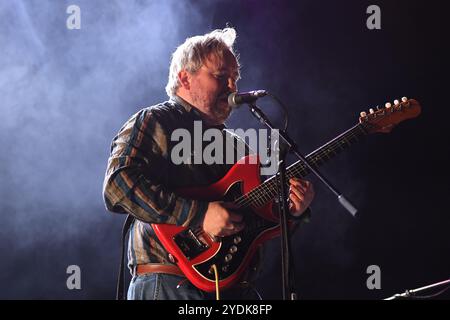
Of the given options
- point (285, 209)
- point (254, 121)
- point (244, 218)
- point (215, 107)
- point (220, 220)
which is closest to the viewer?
point (285, 209)

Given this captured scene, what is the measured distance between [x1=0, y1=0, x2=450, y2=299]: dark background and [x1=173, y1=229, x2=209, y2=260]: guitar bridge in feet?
6.31

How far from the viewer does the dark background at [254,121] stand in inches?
165

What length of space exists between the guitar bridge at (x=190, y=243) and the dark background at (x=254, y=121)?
192 centimetres

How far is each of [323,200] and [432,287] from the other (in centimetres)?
168

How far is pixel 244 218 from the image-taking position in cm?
254

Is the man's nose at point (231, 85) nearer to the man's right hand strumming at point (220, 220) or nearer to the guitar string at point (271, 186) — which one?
the guitar string at point (271, 186)

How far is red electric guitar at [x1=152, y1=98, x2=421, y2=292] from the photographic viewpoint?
8.02 ft

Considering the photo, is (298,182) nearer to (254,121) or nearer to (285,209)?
(285,209)

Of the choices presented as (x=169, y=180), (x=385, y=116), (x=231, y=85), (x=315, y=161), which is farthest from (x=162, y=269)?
(x=385, y=116)

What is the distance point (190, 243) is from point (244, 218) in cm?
26

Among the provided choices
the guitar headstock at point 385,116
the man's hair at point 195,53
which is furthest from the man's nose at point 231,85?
the guitar headstock at point 385,116

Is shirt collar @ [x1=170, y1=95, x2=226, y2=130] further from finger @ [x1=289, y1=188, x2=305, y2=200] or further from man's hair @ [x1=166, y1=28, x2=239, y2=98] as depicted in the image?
finger @ [x1=289, y1=188, x2=305, y2=200]

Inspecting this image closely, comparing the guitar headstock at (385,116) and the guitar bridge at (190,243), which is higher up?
the guitar headstock at (385,116)

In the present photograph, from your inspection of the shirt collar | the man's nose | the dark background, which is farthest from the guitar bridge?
the dark background
